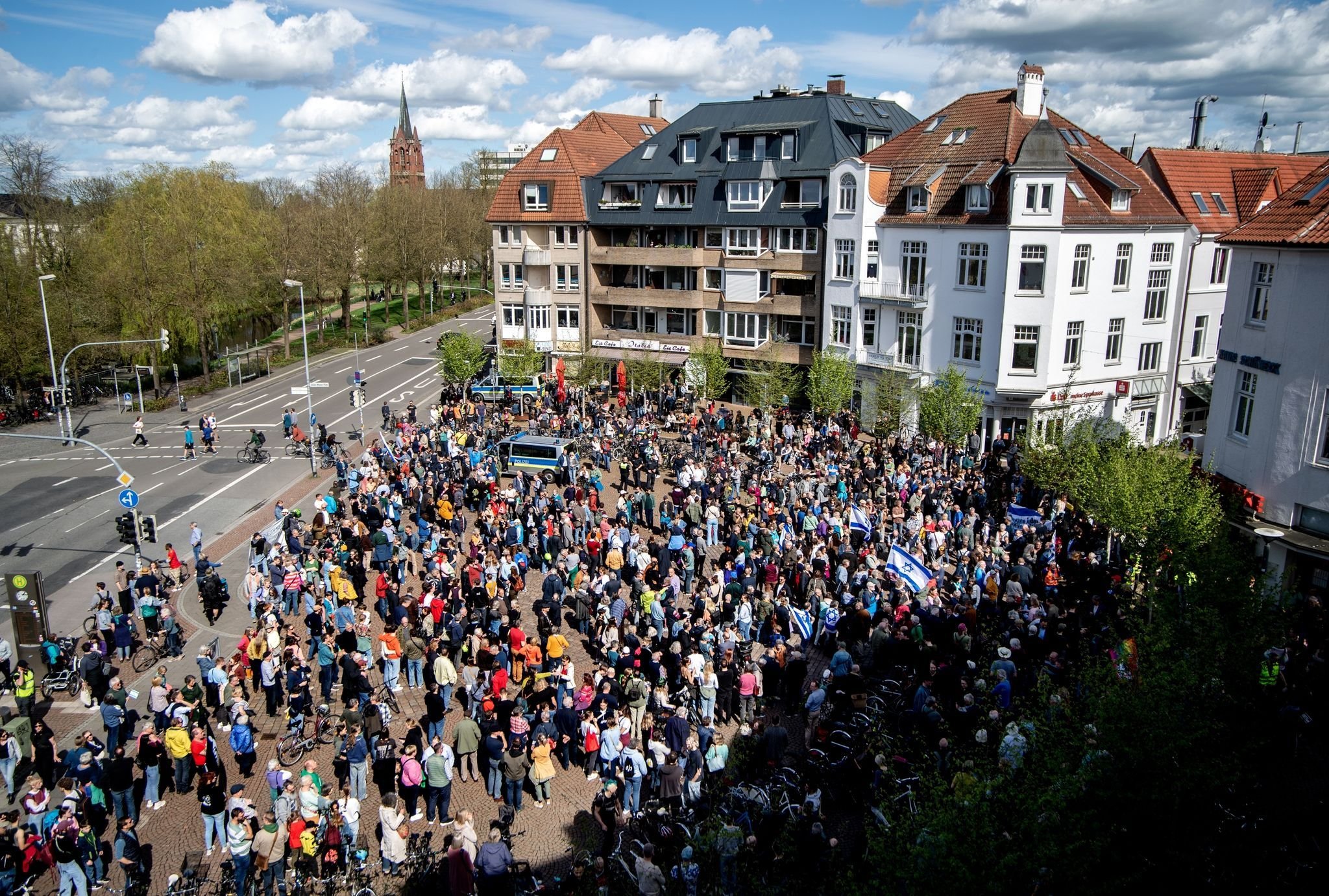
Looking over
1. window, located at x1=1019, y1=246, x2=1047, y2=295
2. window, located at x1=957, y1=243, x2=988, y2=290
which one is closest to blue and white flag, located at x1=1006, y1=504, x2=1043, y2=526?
window, located at x1=1019, y1=246, x2=1047, y2=295

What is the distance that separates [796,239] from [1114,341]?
51.0 feet

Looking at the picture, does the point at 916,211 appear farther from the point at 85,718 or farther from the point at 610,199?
the point at 85,718

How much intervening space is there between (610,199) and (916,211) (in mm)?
19307

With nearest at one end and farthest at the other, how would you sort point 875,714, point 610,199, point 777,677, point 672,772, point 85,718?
point 672,772, point 875,714, point 777,677, point 85,718, point 610,199

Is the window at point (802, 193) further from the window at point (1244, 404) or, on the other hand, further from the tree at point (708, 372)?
the window at point (1244, 404)

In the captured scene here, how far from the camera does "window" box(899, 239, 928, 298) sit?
129ft

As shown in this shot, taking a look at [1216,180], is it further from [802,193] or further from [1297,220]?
[1297,220]

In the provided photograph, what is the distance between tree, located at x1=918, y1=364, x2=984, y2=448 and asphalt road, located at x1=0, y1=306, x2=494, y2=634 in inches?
988

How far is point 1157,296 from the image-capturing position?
128 ft

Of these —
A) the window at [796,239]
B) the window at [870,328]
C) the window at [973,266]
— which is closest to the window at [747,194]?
the window at [796,239]

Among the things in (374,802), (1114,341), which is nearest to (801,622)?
(374,802)

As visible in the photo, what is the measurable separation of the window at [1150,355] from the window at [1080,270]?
4.75 meters

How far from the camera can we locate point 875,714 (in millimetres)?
15461

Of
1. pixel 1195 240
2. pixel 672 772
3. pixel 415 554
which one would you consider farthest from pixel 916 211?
pixel 672 772
